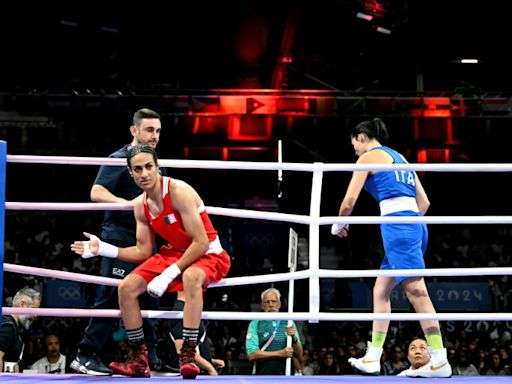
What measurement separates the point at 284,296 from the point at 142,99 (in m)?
4.13

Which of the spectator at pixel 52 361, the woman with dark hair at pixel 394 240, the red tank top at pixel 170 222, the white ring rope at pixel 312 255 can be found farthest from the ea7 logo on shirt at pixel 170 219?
the spectator at pixel 52 361

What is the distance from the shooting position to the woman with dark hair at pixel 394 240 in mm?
4312

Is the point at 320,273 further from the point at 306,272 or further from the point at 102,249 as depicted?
the point at 102,249

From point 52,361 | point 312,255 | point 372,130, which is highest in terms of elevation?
point 372,130

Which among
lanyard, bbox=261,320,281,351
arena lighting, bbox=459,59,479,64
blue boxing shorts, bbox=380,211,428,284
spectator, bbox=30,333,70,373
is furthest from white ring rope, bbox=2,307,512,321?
arena lighting, bbox=459,59,479,64

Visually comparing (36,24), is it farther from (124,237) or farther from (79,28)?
(124,237)

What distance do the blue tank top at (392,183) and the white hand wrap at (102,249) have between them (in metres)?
1.42

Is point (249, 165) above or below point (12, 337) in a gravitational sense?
above

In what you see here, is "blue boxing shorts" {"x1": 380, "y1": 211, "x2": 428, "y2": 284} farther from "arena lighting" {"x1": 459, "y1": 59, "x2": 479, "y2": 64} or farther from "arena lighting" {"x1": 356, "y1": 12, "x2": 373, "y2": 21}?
"arena lighting" {"x1": 459, "y1": 59, "x2": 479, "y2": 64}

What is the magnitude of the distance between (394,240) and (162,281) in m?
1.29

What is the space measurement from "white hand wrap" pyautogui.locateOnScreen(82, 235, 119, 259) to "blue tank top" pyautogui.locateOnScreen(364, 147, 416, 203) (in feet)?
4.65

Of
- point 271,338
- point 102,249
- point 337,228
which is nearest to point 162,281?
point 102,249

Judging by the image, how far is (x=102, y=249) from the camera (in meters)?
4.13

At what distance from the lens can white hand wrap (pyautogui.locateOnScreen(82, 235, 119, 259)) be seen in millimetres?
4082
